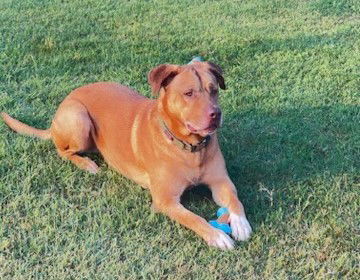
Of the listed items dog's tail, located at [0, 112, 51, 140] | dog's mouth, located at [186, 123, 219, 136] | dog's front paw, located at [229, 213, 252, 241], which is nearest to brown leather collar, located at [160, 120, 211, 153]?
dog's mouth, located at [186, 123, 219, 136]

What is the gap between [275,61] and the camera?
6.69 metres

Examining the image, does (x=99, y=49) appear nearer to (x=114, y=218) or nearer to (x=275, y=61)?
(x=275, y=61)

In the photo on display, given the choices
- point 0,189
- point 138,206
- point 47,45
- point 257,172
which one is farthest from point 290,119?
point 47,45

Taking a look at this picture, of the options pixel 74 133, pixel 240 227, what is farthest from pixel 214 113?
pixel 74 133

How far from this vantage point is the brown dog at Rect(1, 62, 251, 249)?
4004 millimetres

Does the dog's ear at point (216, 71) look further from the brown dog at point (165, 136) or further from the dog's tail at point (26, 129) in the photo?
the dog's tail at point (26, 129)

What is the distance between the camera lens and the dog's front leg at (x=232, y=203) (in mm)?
3889

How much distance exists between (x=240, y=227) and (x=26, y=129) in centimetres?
218

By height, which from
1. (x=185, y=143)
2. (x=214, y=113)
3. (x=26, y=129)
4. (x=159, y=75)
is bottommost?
(x=26, y=129)

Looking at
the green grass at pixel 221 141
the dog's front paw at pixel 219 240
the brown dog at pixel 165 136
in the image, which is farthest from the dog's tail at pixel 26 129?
the dog's front paw at pixel 219 240

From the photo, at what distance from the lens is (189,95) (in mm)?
4047

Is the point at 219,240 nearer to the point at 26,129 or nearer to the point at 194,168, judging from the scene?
the point at 194,168

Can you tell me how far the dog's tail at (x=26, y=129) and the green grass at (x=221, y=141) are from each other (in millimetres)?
71

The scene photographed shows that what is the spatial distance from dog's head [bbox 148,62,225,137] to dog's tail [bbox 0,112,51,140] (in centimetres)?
134
